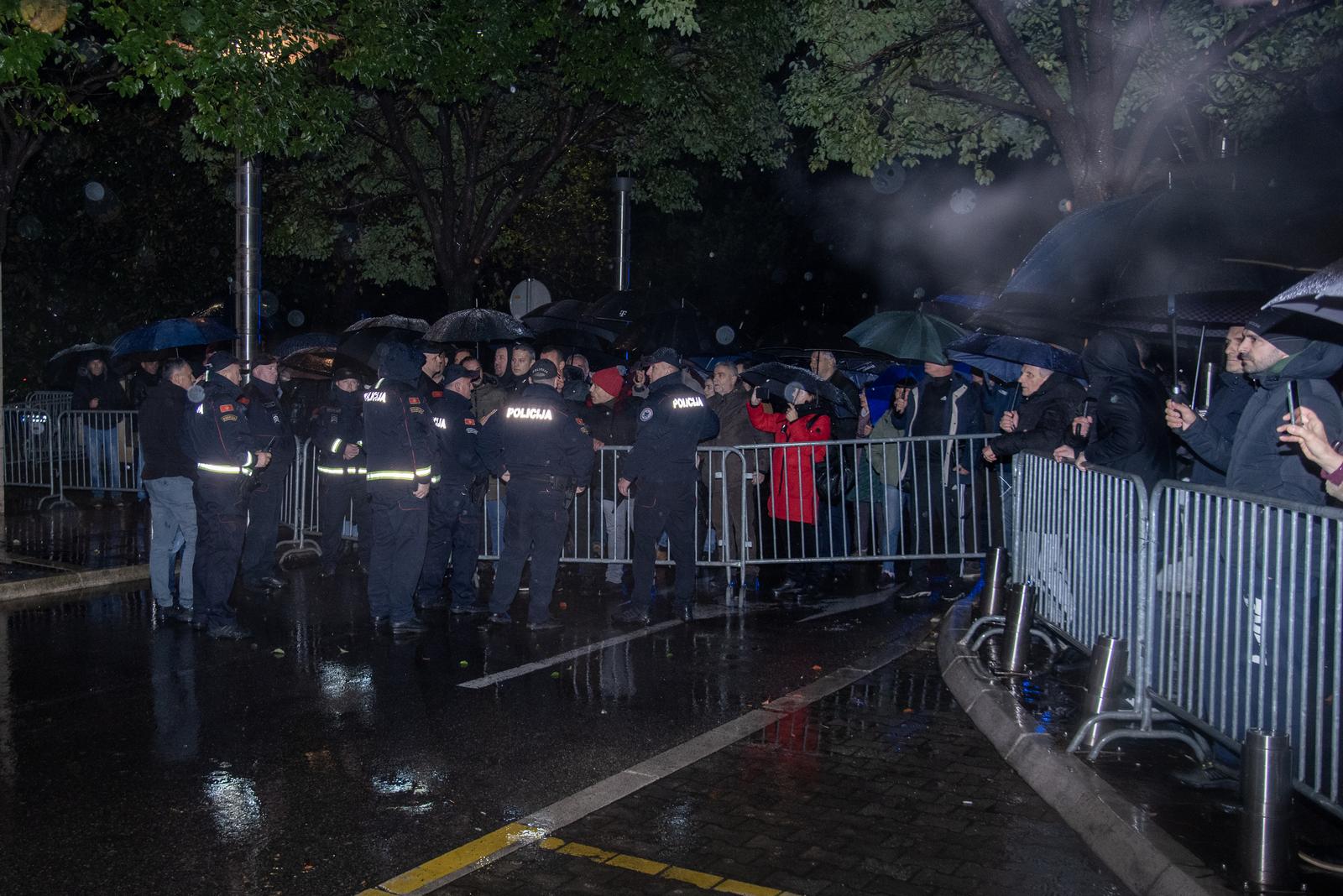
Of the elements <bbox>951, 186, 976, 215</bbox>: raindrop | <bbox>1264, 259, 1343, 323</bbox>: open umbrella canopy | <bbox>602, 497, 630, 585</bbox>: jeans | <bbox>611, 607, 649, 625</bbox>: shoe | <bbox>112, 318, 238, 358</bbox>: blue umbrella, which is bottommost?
<bbox>611, 607, 649, 625</bbox>: shoe

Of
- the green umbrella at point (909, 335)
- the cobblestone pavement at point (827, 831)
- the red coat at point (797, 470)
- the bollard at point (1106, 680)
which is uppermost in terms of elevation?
the green umbrella at point (909, 335)

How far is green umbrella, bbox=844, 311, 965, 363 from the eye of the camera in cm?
1122

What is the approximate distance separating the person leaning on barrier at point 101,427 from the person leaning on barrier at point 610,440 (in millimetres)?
8254

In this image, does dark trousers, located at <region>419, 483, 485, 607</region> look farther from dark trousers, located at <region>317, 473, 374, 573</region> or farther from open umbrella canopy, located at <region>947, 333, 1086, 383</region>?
open umbrella canopy, located at <region>947, 333, 1086, 383</region>

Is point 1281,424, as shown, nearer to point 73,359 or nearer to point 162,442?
point 162,442

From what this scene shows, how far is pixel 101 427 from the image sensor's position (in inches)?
654

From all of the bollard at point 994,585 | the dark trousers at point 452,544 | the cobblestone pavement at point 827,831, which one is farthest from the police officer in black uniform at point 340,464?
the cobblestone pavement at point 827,831

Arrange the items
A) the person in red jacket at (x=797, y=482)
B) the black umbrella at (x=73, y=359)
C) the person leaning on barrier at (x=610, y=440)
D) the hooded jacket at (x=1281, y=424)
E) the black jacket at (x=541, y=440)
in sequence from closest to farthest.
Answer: the hooded jacket at (x=1281, y=424) < the black jacket at (x=541, y=440) < the person in red jacket at (x=797, y=482) < the person leaning on barrier at (x=610, y=440) < the black umbrella at (x=73, y=359)

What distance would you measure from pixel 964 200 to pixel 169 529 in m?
33.7

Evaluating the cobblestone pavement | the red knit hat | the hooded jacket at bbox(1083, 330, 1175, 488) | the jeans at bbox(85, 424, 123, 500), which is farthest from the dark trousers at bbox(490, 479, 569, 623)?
the jeans at bbox(85, 424, 123, 500)

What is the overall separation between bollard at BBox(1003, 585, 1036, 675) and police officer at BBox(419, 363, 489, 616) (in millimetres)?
4318

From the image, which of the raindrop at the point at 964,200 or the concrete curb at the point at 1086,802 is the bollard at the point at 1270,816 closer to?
the concrete curb at the point at 1086,802

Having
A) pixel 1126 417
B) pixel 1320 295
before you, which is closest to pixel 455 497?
pixel 1126 417

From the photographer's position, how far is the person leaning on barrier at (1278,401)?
5.47 meters
